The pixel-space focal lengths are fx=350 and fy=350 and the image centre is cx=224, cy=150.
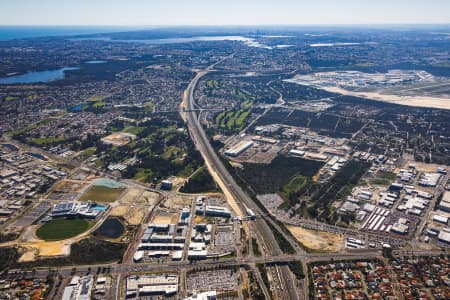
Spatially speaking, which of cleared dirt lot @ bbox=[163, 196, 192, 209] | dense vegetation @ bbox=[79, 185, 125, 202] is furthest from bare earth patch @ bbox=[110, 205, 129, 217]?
cleared dirt lot @ bbox=[163, 196, 192, 209]

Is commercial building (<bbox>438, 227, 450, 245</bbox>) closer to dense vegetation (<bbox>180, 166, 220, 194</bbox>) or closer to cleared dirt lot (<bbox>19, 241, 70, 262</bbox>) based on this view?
dense vegetation (<bbox>180, 166, 220, 194</bbox>)

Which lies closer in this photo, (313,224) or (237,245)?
(237,245)

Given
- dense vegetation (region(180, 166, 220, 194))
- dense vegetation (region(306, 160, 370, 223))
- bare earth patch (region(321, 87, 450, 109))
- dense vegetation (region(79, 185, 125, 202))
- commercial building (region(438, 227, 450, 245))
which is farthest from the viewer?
bare earth patch (region(321, 87, 450, 109))

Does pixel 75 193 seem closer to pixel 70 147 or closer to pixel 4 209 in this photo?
pixel 4 209

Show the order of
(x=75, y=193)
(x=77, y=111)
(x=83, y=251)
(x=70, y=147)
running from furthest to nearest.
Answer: (x=77, y=111) → (x=70, y=147) → (x=75, y=193) → (x=83, y=251)

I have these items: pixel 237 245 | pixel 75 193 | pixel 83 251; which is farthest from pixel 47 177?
pixel 237 245
